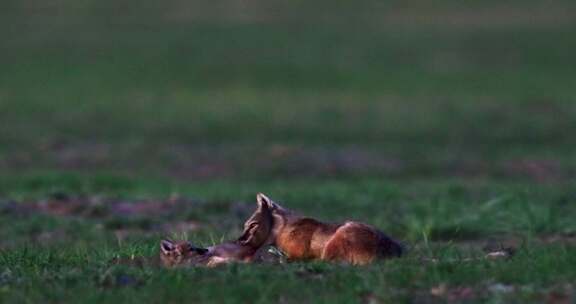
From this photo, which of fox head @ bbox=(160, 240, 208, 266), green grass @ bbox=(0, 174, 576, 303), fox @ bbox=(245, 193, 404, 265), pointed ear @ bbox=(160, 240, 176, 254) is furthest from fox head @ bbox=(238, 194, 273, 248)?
green grass @ bbox=(0, 174, 576, 303)

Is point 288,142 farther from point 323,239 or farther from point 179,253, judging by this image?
point 179,253

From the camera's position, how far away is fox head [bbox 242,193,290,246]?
10.2 meters

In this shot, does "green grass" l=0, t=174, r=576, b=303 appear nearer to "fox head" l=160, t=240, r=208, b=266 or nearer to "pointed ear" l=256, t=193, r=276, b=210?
"fox head" l=160, t=240, r=208, b=266

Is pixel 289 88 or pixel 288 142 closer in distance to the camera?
pixel 288 142

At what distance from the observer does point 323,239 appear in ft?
32.9

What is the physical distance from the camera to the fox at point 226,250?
982cm

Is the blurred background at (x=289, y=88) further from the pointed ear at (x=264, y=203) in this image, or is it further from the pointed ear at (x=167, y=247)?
the pointed ear at (x=167, y=247)

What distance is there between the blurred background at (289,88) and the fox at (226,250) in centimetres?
1267

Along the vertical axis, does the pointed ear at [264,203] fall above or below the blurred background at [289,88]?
above

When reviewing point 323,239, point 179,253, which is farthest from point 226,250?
point 323,239

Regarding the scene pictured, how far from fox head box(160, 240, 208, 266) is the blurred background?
12.9 meters

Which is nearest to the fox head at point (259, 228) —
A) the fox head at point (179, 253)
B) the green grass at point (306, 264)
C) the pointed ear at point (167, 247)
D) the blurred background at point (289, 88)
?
the fox head at point (179, 253)

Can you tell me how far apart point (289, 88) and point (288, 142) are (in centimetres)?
854

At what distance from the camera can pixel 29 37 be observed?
40.9 meters
